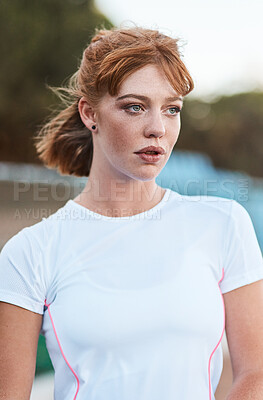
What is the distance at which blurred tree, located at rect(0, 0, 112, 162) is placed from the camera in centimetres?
Result: 1252

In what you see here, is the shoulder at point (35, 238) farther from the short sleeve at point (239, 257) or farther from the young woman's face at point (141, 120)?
the short sleeve at point (239, 257)

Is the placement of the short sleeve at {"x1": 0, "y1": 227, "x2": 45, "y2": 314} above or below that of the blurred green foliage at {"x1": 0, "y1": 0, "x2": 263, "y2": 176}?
below

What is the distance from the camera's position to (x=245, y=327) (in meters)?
1.36

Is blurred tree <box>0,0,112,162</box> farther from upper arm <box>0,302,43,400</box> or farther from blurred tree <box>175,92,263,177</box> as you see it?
upper arm <box>0,302,43,400</box>

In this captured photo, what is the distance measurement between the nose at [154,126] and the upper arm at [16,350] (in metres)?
0.52

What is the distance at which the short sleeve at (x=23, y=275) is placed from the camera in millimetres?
1325

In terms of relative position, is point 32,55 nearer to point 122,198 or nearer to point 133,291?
point 122,198

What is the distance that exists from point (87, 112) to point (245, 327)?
0.70 meters

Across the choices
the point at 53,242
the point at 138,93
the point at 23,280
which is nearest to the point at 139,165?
the point at 138,93

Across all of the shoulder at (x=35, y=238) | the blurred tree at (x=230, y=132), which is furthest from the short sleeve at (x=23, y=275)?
the blurred tree at (x=230, y=132)

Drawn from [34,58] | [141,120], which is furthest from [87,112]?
[34,58]

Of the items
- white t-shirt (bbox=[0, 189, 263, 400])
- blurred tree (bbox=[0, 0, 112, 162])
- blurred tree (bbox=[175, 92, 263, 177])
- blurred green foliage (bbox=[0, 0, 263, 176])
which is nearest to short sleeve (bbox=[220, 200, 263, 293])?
white t-shirt (bbox=[0, 189, 263, 400])

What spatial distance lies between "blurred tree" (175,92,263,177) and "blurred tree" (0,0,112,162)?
5846mm

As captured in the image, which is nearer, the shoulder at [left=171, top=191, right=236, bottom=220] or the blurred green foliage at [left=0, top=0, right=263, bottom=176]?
the shoulder at [left=171, top=191, right=236, bottom=220]
